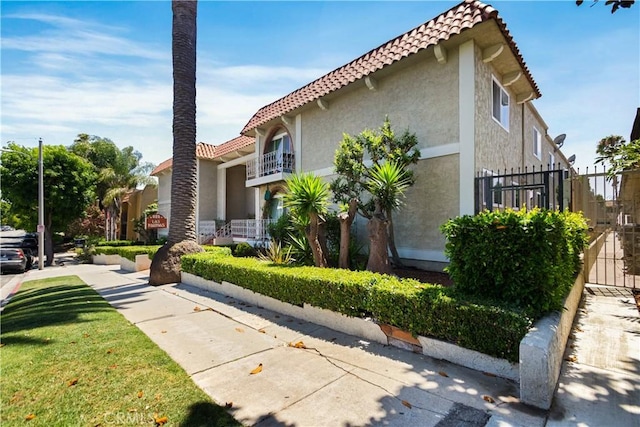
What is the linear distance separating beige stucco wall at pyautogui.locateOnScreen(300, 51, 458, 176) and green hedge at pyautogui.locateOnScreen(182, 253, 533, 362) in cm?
562

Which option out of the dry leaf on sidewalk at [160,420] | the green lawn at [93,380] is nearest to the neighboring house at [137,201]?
the green lawn at [93,380]

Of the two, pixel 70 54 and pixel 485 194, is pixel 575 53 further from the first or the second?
pixel 70 54

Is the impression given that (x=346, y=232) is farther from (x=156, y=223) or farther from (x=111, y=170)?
(x=111, y=170)

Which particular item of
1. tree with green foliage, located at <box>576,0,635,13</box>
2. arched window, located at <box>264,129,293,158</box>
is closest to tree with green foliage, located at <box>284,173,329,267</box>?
tree with green foliage, located at <box>576,0,635,13</box>

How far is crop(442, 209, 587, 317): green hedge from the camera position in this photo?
4074 mm

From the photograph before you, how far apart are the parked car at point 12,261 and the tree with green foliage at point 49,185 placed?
129 inches

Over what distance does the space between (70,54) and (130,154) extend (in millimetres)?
24914

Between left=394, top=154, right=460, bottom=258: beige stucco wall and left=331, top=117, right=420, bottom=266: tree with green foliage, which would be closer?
left=394, top=154, right=460, bottom=258: beige stucco wall

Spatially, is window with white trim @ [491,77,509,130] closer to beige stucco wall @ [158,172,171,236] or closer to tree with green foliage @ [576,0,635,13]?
tree with green foliage @ [576,0,635,13]

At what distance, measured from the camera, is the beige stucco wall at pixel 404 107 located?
895 centimetres

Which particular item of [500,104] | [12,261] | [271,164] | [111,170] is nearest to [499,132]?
[500,104]

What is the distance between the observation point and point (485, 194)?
830cm

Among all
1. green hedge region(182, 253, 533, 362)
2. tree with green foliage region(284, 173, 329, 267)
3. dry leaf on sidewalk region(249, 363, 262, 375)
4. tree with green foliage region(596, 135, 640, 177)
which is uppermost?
tree with green foliage region(596, 135, 640, 177)

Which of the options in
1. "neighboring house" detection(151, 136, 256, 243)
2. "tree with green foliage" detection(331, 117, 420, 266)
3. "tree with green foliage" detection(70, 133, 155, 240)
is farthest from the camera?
"tree with green foliage" detection(70, 133, 155, 240)
